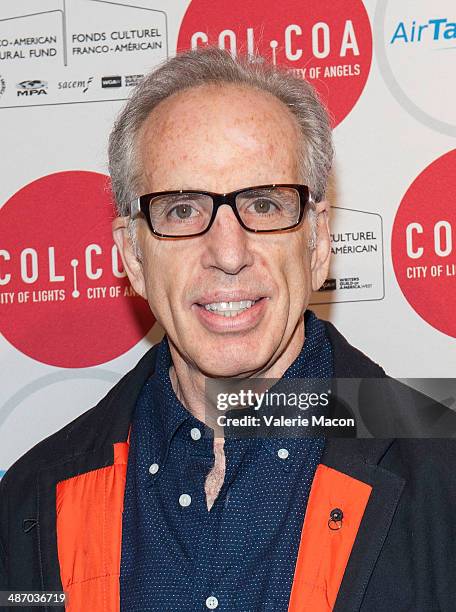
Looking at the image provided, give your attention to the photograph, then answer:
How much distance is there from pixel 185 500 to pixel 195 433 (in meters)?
0.13

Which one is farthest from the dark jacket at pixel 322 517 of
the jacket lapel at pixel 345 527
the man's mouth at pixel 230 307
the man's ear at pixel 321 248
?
the man's mouth at pixel 230 307

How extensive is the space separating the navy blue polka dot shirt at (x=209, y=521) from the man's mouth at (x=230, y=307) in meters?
0.19

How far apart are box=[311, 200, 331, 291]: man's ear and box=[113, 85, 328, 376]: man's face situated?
2.9 inches

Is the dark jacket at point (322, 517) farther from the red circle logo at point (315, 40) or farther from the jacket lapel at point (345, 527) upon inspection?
the red circle logo at point (315, 40)

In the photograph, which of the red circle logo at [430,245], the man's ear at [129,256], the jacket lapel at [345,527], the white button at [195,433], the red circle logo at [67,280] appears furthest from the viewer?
the red circle logo at [67,280]

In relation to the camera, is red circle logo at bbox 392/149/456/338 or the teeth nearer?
the teeth

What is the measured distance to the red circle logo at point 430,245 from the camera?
2.10 m

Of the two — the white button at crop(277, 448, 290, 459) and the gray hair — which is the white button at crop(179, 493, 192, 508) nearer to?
the white button at crop(277, 448, 290, 459)

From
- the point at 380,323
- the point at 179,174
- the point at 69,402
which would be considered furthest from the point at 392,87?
the point at 69,402

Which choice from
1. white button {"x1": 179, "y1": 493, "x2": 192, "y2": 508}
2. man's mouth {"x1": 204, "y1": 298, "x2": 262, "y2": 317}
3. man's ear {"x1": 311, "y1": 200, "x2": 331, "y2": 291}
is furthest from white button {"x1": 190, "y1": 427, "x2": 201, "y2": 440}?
man's ear {"x1": 311, "y1": 200, "x2": 331, "y2": 291}

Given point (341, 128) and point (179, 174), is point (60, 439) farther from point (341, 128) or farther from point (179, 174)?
point (341, 128)

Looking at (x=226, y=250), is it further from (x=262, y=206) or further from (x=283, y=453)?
(x=283, y=453)

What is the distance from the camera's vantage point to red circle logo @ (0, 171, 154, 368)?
2.27m

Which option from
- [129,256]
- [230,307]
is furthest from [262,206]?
[129,256]
